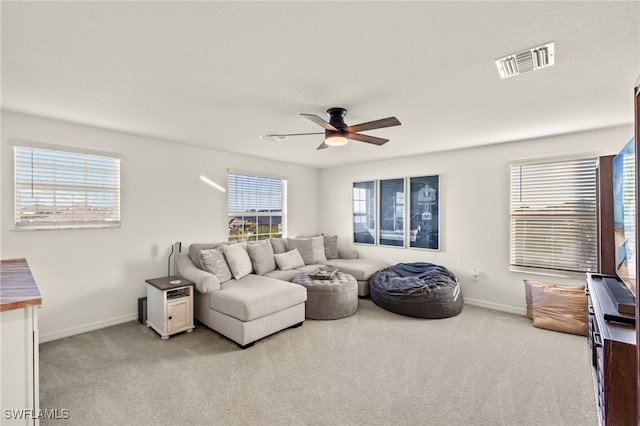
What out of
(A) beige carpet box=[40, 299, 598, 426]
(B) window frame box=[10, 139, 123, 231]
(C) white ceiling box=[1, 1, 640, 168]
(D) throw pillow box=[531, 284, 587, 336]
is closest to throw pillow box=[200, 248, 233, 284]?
(A) beige carpet box=[40, 299, 598, 426]

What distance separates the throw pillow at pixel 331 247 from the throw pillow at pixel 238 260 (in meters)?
1.92

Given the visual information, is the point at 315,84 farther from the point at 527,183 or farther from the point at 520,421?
the point at 527,183

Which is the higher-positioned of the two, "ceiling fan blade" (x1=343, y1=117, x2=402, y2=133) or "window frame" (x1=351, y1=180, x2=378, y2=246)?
"ceiling fan blade" (x1=343, y1=117, x2=402, y2=133)

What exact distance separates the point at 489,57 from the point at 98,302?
4.73 meters

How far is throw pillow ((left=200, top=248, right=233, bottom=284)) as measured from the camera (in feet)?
12.7

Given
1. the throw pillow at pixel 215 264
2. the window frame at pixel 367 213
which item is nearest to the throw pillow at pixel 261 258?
the throw pillow at pixel 215 264

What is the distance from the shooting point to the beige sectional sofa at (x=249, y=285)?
3244mm

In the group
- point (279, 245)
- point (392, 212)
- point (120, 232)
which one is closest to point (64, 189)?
point (120, 232)

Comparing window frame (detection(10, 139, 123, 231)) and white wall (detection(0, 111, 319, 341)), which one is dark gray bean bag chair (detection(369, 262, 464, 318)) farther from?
window frame (detection(10, 139, 123, 231))

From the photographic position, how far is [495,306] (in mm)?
4469

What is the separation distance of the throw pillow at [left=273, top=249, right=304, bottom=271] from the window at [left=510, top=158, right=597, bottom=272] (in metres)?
3.33

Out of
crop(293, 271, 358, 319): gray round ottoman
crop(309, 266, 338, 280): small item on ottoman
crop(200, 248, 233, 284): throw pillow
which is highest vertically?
crop(200, 248, 233, 284): throw pillow

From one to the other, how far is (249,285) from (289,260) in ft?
4.38

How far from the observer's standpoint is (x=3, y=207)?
3.05 metres
